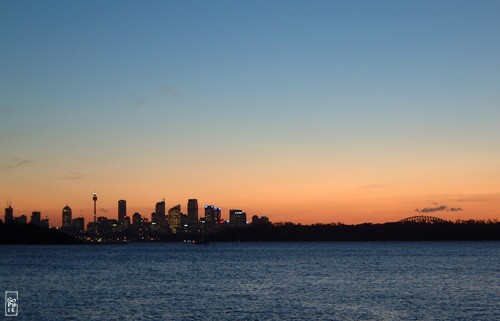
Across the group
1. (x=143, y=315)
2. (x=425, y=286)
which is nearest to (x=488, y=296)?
(x=425, y=286)

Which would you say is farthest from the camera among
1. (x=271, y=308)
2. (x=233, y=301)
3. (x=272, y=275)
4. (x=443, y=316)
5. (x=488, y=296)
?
(x=272, y=275)

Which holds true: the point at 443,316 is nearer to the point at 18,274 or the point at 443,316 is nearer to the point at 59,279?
the point at 59,279

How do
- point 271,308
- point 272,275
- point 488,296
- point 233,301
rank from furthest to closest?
point 272,275 → point 488,296 → point 233,301 → point 271,308

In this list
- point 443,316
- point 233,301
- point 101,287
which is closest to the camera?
point 443,316

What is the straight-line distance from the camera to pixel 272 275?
11662cm

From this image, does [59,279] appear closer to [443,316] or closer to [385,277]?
[385,277]

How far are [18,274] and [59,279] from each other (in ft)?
52.0

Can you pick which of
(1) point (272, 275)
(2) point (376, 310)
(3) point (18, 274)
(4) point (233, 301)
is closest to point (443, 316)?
(2) point (376, 310)

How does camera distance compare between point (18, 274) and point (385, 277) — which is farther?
point (18, 274)

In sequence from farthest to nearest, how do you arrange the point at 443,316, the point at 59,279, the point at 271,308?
1. the point at 59,279
2. the point at 271,308
3. the point at 443,316

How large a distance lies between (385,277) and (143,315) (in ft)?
188

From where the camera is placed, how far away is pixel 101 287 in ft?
305

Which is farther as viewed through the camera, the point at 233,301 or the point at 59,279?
the point at 59,279

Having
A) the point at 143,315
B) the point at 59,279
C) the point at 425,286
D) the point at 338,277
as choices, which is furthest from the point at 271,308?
the point at 59,279
